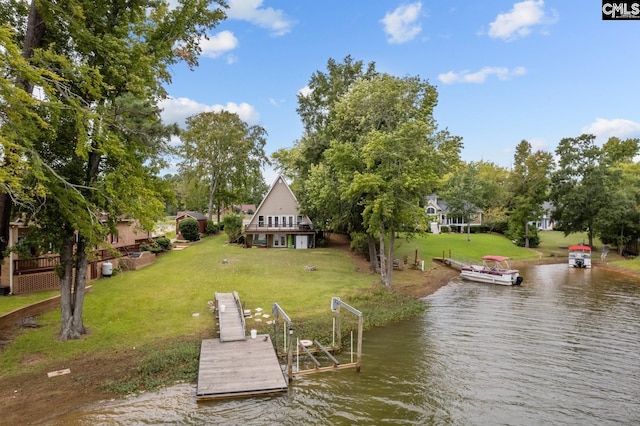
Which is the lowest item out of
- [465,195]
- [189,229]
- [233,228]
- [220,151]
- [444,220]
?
[189,229]

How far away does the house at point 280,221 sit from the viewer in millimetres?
43250

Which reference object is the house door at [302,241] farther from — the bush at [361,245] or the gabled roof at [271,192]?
the bush at [361,245]

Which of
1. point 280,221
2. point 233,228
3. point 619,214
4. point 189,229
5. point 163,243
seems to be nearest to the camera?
point 163,243

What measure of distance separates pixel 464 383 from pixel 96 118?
17.1 metres

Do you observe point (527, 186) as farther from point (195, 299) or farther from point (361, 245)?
point (195, 299)

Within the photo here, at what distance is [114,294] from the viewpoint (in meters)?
23.3

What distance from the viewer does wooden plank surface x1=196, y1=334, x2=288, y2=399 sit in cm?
1305

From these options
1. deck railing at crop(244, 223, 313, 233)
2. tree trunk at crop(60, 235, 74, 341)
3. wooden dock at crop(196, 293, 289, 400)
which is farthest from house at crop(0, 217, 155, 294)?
deck railing at crop(244, 223, 313, 233)

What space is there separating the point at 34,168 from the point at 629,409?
21.1 metres

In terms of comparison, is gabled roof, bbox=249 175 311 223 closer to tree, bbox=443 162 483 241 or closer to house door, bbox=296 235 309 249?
house door, bbox=296 235 309 249

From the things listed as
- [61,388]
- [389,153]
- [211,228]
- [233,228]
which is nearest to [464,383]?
[61,388]

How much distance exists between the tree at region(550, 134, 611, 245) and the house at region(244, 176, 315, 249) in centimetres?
3580

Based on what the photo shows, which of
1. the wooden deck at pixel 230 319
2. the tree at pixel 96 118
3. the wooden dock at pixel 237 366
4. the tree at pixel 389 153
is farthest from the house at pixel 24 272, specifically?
the tree at pixel 389 153

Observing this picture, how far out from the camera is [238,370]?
560 inches
